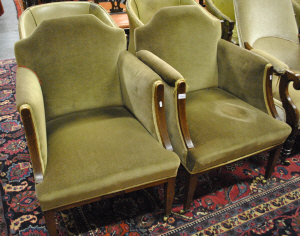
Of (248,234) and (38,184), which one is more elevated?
(38,184)

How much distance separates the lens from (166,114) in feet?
4.55

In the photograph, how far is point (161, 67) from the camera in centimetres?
133

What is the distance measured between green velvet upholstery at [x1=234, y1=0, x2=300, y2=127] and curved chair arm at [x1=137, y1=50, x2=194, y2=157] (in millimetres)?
1043

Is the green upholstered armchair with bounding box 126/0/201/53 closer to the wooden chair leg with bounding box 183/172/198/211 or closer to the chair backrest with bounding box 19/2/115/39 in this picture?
the chair backrest with bounding box 19/2/115/39

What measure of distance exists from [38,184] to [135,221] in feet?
1.86

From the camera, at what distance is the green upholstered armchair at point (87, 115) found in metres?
1.08

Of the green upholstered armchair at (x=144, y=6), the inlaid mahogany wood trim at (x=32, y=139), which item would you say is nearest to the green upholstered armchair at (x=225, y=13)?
the green upholstered armchair at (x=144, y=6)

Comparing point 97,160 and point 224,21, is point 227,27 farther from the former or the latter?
point 97,160

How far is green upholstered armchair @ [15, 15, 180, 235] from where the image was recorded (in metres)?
1.08

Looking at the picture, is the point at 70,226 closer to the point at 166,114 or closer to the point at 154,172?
the point at 154,172

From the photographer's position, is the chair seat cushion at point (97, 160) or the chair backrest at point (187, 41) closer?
the chair seat cushion at point (97, 160)

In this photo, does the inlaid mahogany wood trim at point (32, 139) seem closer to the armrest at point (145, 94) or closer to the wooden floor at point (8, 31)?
→ the armrest at point (145, 94)

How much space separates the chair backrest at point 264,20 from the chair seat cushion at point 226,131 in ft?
2.52

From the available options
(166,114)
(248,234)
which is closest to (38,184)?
(166,114)
